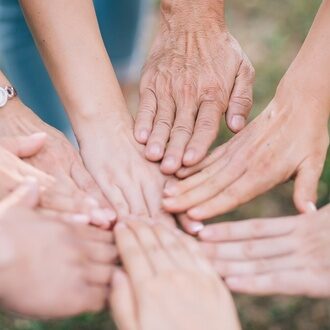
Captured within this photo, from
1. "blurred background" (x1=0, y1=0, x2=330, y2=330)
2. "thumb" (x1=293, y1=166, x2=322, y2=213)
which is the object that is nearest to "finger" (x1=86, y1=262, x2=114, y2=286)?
"thumb" (x1=293, y1=166, x2=322, y2=213)

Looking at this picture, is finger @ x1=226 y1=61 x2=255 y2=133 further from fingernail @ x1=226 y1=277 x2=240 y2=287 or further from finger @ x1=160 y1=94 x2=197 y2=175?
fingernail @ x1=226 y1=277 x2=240 y2=287

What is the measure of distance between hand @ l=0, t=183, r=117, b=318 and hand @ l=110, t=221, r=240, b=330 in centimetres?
5

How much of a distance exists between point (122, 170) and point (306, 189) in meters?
0.44

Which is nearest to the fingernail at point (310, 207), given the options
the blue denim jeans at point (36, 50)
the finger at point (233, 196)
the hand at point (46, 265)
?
the finger at point (233, 196)

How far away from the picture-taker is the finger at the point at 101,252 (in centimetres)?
147

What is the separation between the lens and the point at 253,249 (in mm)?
1524

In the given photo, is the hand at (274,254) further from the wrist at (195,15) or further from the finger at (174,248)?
the wrist at (195,15)

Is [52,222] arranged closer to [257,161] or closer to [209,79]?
[257,161]

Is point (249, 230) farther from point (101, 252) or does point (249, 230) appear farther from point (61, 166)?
point (61, 166)

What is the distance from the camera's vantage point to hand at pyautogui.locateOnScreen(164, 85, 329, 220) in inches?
63.6

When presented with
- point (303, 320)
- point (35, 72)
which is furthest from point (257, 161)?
point (35, 72)

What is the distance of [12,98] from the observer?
1.79 meters

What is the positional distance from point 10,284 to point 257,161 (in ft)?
2.13

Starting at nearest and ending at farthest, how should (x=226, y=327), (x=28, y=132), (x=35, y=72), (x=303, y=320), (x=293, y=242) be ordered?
(x=226, y=327) < (x=293, y=242) < (x=28, y=132) < (x=303, y=320) < (x=35, y=72)
